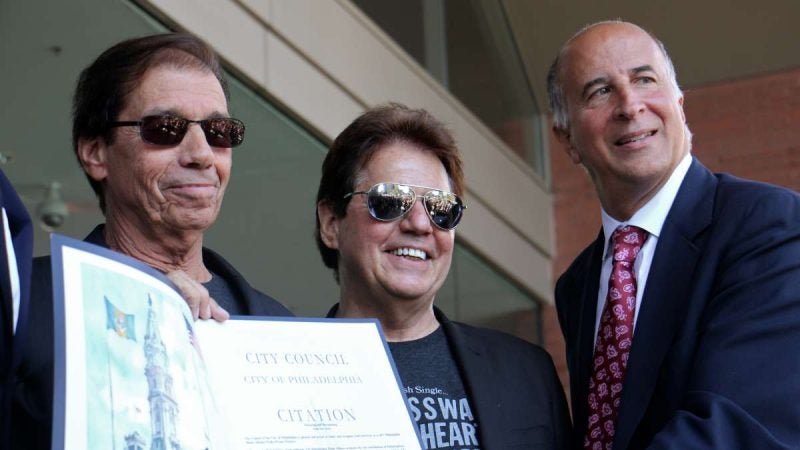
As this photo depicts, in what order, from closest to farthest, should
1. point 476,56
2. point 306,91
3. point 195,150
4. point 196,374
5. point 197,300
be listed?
1. point 196,374
2. point 197,300
3. point 195,150
4. point 306,91
5. point 476,56

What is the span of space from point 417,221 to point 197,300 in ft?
3.19

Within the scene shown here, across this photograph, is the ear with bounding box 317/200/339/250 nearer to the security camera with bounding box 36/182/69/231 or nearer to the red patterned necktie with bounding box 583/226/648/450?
the red patterned necktie with bounding box 583/226/648/450

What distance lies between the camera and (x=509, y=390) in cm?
329

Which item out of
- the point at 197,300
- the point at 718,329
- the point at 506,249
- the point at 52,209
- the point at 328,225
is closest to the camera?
the point at 197,300

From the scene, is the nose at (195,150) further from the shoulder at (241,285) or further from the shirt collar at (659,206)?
the shirt collar at (659,206)

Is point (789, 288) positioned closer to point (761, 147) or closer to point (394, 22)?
point (394, 22)

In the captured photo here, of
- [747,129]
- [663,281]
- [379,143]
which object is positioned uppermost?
[747,129]

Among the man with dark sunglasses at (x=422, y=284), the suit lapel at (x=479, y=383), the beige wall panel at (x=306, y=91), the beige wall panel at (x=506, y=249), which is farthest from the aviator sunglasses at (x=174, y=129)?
the beige wall panel at (x=506, y=249)

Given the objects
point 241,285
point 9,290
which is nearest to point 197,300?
point 9,290

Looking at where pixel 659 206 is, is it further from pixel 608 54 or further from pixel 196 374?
pixel 196 374

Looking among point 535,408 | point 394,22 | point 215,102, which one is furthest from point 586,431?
point 394,22

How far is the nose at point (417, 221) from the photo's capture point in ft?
10.8

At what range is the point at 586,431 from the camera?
329 centimetres

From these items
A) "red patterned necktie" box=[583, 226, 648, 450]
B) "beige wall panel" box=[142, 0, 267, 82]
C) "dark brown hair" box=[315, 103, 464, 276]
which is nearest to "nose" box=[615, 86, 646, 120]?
"red patterned necktie" box=[583, 226, 648, 450]
